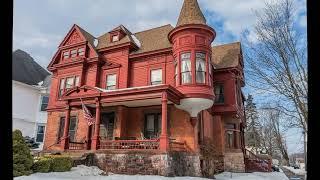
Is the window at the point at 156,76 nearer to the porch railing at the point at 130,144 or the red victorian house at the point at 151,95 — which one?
the red victorian house at the point at 151,95

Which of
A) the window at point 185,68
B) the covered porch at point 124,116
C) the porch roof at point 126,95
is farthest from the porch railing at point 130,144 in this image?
the window at point 185,68

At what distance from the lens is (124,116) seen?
18.9 meters

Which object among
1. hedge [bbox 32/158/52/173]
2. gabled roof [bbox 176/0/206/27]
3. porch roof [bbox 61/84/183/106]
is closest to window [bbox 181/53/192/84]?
porch roof [bbox 61/84/183/106]

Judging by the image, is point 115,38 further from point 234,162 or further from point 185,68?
point 234,162

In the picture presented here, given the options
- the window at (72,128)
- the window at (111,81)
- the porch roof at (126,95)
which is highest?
the window at (111,81)

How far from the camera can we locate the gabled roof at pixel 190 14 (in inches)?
728

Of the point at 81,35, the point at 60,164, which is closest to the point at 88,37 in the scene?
the point at 81,35

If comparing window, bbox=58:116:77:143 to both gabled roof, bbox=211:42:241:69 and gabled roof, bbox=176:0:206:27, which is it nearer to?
gabled roof, bbox=176:0:206:27

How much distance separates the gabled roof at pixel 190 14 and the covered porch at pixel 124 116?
206 inches
